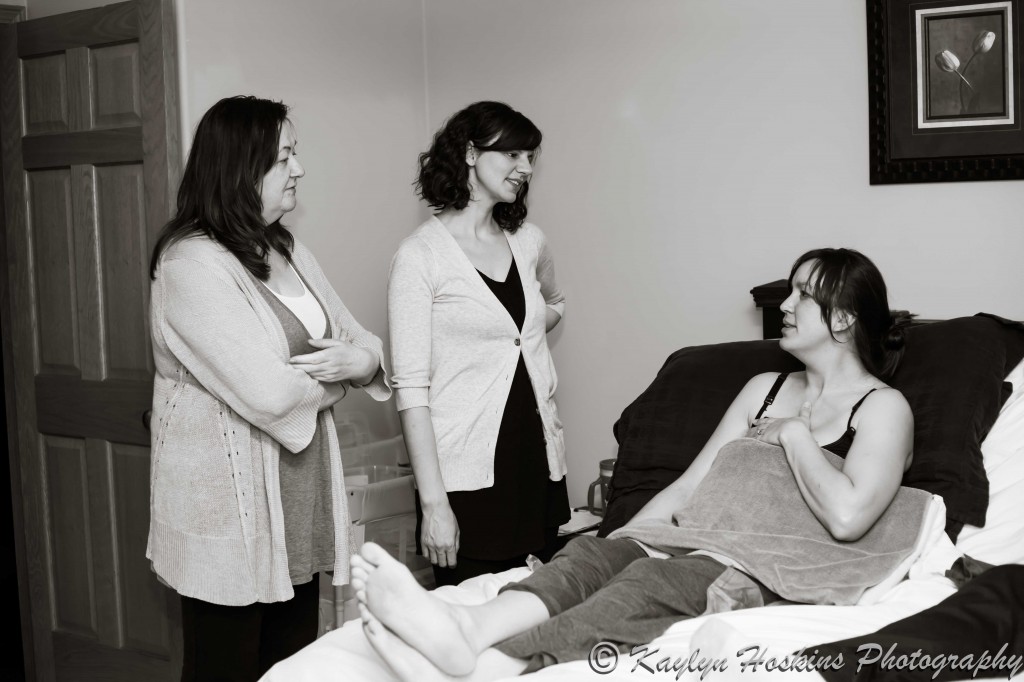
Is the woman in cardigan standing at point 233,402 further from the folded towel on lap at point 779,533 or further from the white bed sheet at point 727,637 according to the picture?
the folded towel on lap at point 779,533

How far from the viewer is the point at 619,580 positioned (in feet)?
6.03

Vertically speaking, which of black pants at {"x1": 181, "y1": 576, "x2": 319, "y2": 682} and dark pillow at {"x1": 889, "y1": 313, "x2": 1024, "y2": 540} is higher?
dark pillow at {"x1": 889, "y1": 313, "x2": 1024, "y2": 540}

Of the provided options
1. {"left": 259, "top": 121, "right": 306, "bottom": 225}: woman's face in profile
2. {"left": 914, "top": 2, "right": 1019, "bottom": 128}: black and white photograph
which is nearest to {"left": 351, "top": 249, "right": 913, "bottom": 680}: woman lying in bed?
{"left": 914, "top": 2, "right": 1019, "bottom": 128}: black and white photograph

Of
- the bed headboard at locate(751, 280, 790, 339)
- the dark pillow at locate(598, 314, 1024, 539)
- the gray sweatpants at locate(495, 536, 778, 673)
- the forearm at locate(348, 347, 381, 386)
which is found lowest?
the gray sweatpants at locate(495, 536, 778, 673)

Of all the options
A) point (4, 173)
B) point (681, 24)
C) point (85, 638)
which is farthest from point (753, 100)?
point (85, 638)

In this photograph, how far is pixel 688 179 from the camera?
3.21 meters

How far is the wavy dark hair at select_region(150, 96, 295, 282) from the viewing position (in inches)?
83.6

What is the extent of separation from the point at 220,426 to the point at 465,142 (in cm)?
93

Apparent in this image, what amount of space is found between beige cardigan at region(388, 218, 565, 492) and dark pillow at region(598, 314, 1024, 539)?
1.12ft

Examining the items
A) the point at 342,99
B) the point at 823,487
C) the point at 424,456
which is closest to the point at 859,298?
the point at 823,487

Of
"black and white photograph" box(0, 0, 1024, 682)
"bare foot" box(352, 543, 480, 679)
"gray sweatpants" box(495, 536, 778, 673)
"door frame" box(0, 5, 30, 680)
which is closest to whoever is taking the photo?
"bare foot" box(352, 543, 480, 679)

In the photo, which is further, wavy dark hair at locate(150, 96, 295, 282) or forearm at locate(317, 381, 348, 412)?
forearm at locate(317, 381, 348, 412)

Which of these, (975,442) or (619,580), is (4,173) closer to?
(619,580)

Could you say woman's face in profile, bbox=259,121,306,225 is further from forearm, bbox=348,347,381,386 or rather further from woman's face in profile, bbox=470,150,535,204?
woman's face in profile, bbox=470,150,535,204
